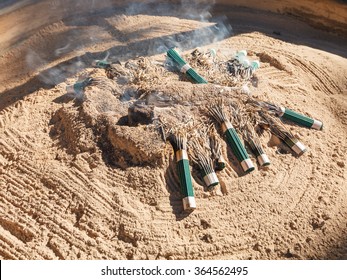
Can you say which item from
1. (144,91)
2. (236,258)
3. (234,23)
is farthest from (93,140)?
(234,23)

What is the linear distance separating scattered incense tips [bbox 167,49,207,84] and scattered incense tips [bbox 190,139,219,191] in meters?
1.18

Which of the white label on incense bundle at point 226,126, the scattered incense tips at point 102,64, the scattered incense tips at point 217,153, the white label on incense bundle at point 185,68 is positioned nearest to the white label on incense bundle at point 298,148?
the white label on incense bundle at point 226,126

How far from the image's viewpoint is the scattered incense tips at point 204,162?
16.1 ft

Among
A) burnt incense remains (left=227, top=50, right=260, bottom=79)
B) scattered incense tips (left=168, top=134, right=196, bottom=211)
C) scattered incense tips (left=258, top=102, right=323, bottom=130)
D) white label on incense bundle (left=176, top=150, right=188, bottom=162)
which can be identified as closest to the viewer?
scattered incense tips (left=168, top=134, right=196, bottom=211)

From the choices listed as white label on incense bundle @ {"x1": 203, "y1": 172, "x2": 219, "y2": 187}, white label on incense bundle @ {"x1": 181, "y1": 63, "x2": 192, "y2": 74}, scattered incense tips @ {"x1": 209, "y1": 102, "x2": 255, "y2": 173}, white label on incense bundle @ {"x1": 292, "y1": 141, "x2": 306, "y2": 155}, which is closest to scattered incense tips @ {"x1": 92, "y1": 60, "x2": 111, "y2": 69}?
white label on incense bundle @ {"x1": 181, "y1": 63, "x2": 192, "y2": 74}

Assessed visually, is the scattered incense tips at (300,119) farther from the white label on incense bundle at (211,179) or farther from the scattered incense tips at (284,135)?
the white label on incense bundle at (211,179)

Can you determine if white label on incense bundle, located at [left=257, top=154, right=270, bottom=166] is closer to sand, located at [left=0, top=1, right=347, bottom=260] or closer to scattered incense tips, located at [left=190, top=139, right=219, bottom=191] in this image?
sand, located at [left=0, top=1, right=347, bottom=260]

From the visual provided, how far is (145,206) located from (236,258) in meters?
1.15

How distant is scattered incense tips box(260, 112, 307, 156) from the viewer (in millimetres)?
5371

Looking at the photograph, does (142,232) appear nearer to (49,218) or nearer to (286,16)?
(49,218)

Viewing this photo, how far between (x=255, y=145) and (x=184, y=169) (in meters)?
1.01

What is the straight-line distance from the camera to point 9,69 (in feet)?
23.9

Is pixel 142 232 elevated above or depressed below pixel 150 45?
below

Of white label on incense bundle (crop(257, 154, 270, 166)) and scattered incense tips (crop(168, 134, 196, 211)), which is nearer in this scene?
scattered incense tips (crop(168, 134, 196, 211))
